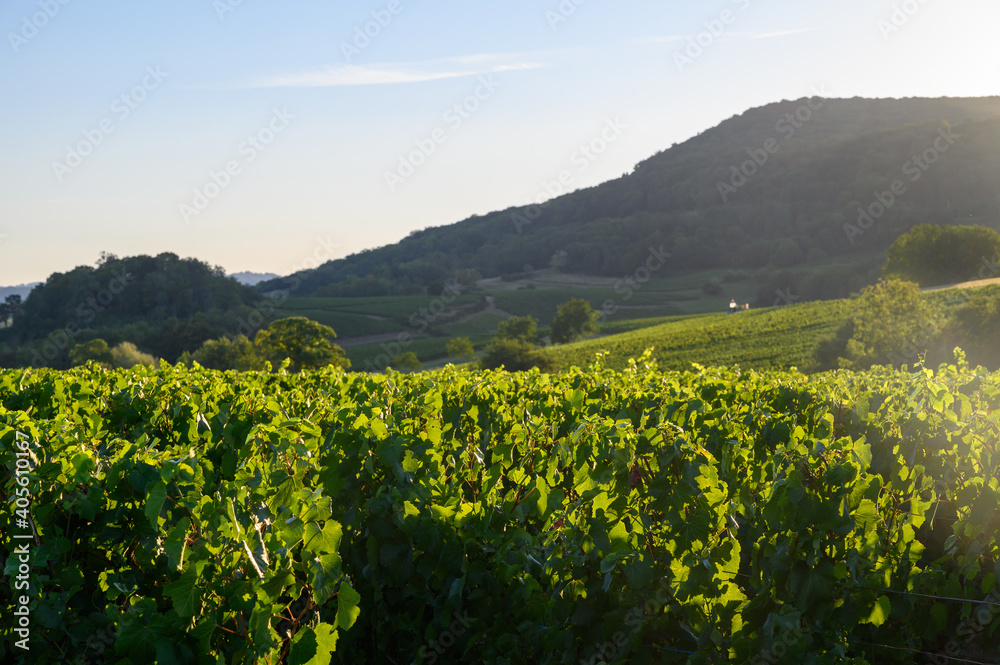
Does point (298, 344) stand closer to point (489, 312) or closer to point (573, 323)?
point (573, 323)

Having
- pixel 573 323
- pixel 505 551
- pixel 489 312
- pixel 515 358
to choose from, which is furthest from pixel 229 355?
pixel 505 551

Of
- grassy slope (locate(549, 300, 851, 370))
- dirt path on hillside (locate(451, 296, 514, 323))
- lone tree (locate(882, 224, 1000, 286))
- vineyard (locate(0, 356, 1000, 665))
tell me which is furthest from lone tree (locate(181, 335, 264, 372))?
lone tree (locate(882, 224, 1000, 286))

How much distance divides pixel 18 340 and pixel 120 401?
308 feet

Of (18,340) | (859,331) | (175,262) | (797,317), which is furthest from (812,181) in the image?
(18,340)

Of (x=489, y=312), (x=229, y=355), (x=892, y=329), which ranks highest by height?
(x=489, y=312)

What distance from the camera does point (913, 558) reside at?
308 centimetres

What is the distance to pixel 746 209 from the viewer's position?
401 ft

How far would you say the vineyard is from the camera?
2371 millimetres

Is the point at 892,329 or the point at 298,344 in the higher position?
the point at 298,344

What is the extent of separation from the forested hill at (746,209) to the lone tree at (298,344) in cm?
6323

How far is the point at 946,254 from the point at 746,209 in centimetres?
6652

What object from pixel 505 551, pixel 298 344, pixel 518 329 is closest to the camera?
pixel 505 551

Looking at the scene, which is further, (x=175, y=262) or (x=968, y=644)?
(x=175, y=262)

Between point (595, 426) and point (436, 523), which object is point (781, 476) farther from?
point (436, 523)
